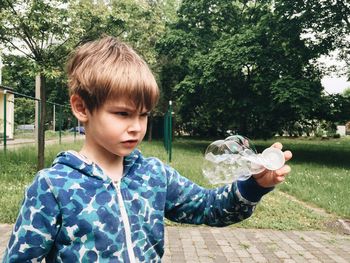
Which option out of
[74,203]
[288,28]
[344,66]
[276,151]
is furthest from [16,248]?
[344,66]

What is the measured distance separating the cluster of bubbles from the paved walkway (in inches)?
110

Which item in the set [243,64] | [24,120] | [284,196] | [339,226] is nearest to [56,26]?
[284,196]

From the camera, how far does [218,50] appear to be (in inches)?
837

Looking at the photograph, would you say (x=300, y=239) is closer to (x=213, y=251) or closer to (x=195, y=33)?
(x=213, y=251)

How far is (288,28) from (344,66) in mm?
4500

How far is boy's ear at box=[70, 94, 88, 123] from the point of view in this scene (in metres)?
1.61

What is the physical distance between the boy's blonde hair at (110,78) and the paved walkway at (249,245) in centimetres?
341

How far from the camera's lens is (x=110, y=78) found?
5.04ft

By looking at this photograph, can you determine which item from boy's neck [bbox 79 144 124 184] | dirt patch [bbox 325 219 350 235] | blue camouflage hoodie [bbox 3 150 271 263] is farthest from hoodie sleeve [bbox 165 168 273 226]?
dirt patch [bbox 325 219 350 235]

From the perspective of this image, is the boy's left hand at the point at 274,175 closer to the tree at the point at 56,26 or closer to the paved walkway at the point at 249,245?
the paved walkway at the point at 249,245

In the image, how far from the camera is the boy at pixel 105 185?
1.49 metres

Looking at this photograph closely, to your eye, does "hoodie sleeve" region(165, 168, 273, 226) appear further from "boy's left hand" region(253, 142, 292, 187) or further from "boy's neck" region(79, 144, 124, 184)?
"boy's neck" region(79, 144, 124, 184)

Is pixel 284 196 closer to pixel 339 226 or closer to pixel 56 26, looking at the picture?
pixel 339 226

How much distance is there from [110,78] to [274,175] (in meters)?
0.65
